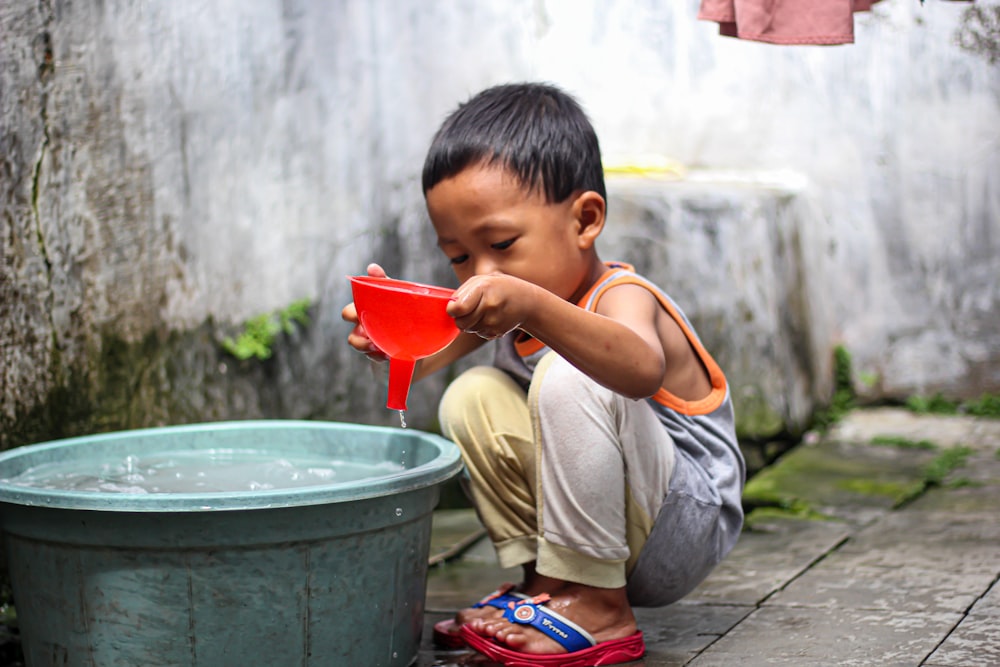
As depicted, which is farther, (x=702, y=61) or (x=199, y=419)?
(x=702, y=61)

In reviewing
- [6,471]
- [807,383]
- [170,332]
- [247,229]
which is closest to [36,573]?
[6,471]

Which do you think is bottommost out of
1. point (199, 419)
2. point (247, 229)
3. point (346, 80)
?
point (199, 419)

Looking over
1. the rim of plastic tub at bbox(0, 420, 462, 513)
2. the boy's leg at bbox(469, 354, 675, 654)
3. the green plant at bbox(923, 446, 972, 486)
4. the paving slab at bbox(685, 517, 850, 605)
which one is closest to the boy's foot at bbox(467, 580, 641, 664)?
the boy's leg at bbox(469, 354, 675, 654)

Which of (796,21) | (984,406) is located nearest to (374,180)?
(796,21)

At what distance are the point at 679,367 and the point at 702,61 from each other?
324cm

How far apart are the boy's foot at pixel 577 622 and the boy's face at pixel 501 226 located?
23.0 inches

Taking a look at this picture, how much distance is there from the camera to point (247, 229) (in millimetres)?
3113

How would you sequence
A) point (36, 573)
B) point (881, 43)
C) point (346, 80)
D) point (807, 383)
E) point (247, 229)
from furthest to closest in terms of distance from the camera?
point (881, 43)
point (807, 383)
point (346, 80)
point (247, 229)
point (36, 573)

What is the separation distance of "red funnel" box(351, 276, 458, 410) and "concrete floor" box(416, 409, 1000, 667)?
67cm

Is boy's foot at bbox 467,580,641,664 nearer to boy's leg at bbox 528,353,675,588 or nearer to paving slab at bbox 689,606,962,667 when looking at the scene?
boy's leg at bbox 528,353,675,588

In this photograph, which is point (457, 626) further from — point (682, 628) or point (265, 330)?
point (265, 330)

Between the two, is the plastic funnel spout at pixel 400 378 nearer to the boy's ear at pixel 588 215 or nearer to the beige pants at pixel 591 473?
the beige pants at pixel 591 473

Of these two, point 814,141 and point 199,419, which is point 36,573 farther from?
point 814,141

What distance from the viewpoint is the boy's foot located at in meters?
1.94
